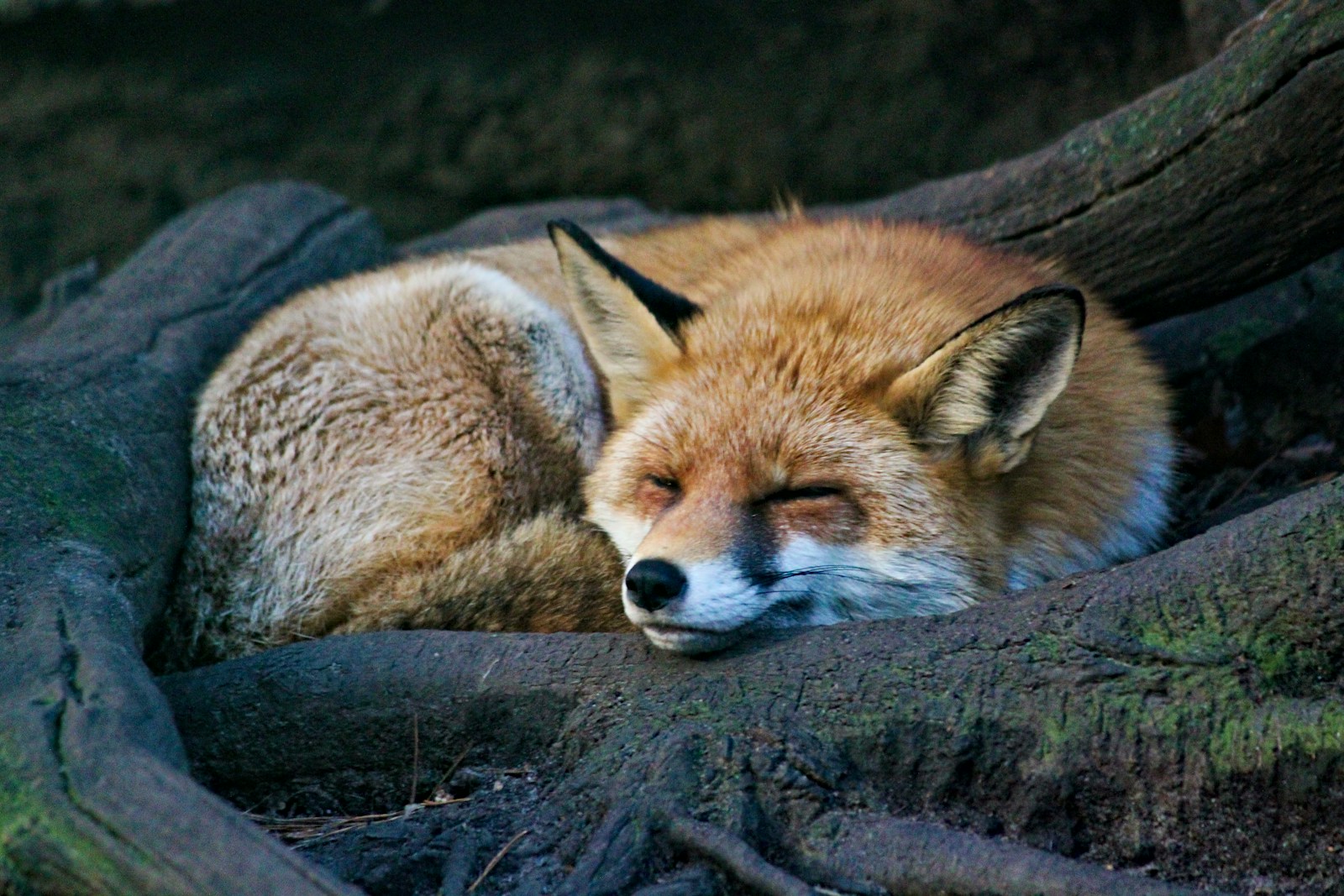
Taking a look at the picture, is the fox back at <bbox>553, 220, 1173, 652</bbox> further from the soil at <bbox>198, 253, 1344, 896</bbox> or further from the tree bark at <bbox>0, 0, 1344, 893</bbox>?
the soil at <bbox>198, 253, 1344, 896</bbox>

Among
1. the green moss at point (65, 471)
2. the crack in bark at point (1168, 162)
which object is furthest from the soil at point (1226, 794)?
the crack in bark at point (1168, 162)

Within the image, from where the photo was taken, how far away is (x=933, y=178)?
249 inches

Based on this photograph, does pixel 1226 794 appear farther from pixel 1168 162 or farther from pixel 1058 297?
pixel 1168 162

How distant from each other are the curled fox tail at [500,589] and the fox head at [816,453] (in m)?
0.11

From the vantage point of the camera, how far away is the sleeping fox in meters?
2.65

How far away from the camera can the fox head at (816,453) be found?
98.0 inches

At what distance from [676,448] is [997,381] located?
797mm

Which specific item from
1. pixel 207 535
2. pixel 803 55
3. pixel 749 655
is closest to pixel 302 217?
pixel 207 535

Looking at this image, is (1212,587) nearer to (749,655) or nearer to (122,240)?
(749,655)

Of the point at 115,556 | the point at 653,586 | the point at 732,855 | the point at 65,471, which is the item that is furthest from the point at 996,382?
the point at 65,471

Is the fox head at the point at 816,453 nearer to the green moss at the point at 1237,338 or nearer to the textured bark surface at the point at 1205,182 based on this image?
the textured bark surface at the point at 1205,182

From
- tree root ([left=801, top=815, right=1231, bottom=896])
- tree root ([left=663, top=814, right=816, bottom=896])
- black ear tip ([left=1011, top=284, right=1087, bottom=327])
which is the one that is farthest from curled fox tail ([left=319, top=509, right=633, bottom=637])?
black ear tip ([left=1011, top=284, right=1087, bottom=327])

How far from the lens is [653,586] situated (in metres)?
2.32

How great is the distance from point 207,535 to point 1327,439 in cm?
354
